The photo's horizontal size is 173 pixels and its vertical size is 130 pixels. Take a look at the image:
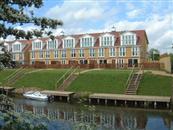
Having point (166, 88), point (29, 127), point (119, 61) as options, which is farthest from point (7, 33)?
point (119, 61)

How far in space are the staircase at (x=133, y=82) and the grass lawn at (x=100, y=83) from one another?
0.71 metres

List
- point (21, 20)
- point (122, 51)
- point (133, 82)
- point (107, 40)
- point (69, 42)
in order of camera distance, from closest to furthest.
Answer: point (21, 20) → point (133, 82) → point (122, 51) → point (107, 40) → point (69, 42)

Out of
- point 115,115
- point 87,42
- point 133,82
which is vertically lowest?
point 115,115

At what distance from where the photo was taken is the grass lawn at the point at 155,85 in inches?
1532

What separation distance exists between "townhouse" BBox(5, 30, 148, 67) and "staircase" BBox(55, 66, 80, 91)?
18.6m

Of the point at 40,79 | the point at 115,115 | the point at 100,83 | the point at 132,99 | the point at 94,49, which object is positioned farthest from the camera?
the point at 94,49

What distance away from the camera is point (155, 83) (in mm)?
41688

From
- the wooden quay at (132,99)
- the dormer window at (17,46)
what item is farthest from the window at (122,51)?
the wooden quay at (132,99)

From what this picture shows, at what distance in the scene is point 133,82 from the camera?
140 feet

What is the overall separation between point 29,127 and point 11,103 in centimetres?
77

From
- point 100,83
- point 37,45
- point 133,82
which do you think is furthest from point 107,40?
point 133,82

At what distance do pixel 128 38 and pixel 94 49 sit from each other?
8.13 m

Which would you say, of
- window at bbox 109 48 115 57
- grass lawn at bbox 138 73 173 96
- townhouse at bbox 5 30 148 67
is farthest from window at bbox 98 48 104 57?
grass lawn at bbox 138 73 173 96

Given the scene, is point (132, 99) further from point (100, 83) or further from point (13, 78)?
point (13, 78)
